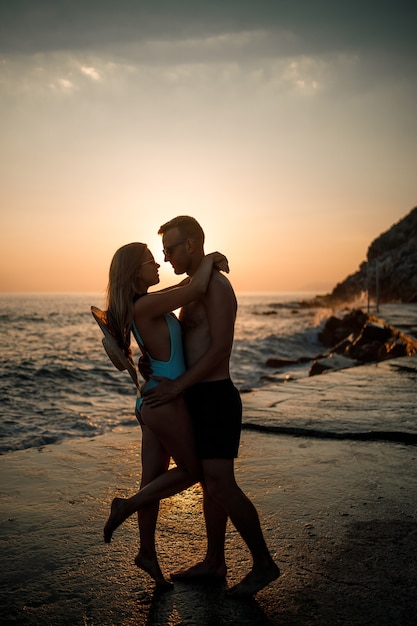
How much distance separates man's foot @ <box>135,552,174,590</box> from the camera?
8.06ft

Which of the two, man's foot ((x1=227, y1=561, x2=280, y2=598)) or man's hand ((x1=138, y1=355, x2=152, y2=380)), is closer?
man's foot ((x1=227, y1=561, x2=280, y2=598))

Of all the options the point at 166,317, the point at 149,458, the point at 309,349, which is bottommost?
the point at 309,349

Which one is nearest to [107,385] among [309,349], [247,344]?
[247,344]

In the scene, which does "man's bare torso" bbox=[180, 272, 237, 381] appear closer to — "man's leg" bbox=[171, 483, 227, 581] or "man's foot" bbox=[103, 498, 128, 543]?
"man's leg" bbox=[171, 483, 227, 581]

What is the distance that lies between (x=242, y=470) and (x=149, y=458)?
5.40ft

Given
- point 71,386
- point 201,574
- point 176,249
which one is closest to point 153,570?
point 201,574

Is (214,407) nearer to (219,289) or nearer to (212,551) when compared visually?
(219,289)

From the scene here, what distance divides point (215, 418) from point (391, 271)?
50.2 m

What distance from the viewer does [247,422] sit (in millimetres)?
5594

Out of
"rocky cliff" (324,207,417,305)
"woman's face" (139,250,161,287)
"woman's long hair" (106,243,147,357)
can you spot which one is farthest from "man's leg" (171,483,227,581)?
"rocky cliff" (324,207,417,305)

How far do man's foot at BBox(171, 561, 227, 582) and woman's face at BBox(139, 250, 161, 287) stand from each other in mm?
1534

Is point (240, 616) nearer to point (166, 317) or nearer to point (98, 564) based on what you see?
point (98, 564)

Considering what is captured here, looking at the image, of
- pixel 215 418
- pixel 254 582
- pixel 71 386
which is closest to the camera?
pixel 254 582

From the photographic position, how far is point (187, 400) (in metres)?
2.54
